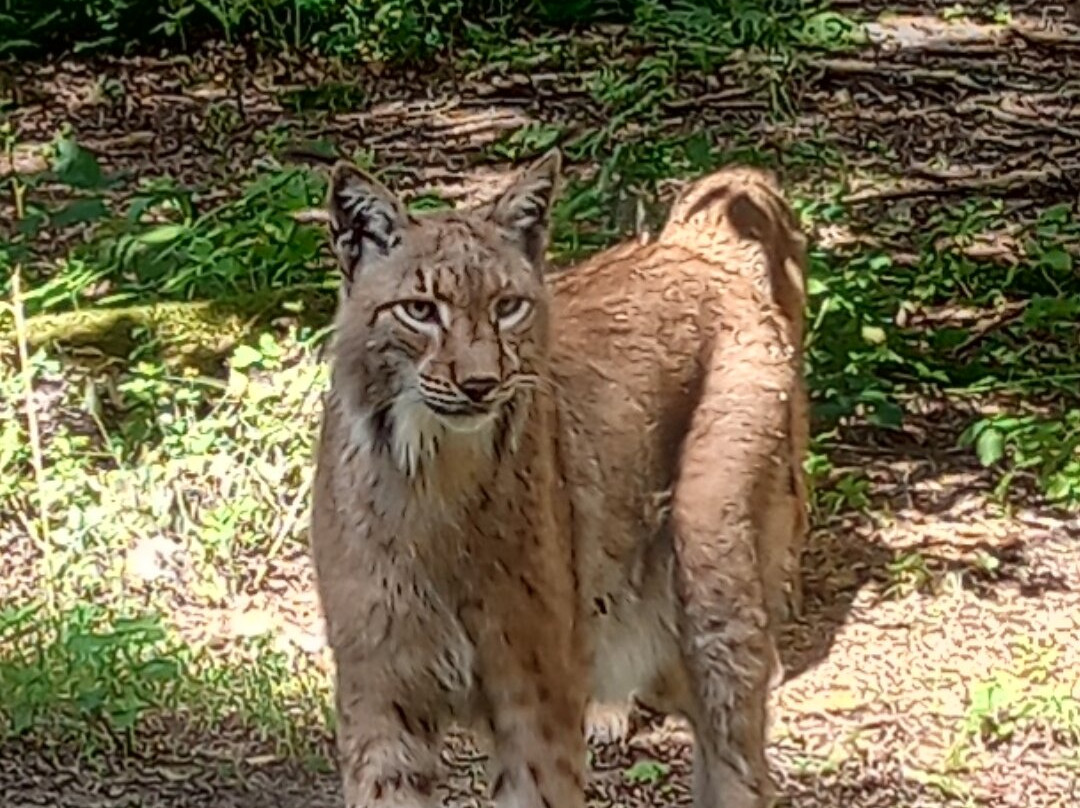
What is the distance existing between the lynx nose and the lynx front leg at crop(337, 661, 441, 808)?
644 mm

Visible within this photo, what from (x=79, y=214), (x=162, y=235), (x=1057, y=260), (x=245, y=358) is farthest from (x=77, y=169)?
(x=1057, y=260)

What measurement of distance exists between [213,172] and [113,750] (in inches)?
174

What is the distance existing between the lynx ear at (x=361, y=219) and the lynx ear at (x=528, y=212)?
211 mm

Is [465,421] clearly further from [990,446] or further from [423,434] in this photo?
[990,446]

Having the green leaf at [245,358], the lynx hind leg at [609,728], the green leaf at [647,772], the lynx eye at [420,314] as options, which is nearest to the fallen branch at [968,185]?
the green leaf at [245,358]

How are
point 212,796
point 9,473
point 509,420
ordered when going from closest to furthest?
point 509,420 → point 212,796 → point 9,473

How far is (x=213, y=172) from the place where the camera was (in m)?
10.3

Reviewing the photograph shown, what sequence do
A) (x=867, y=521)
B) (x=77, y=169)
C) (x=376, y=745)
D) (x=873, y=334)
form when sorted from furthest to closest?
(x=77, y=169), (x=873, y=334), (x=867, y=521), (x=376, y=745)

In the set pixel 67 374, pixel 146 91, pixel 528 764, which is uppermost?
pixel 528 764

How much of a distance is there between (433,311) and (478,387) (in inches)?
7.2

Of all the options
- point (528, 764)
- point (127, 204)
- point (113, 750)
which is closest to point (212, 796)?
point (113, 750)

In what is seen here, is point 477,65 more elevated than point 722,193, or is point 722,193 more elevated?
point 722,193

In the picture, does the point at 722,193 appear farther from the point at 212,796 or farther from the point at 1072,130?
the point at 1072,130

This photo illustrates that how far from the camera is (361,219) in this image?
201 inches
